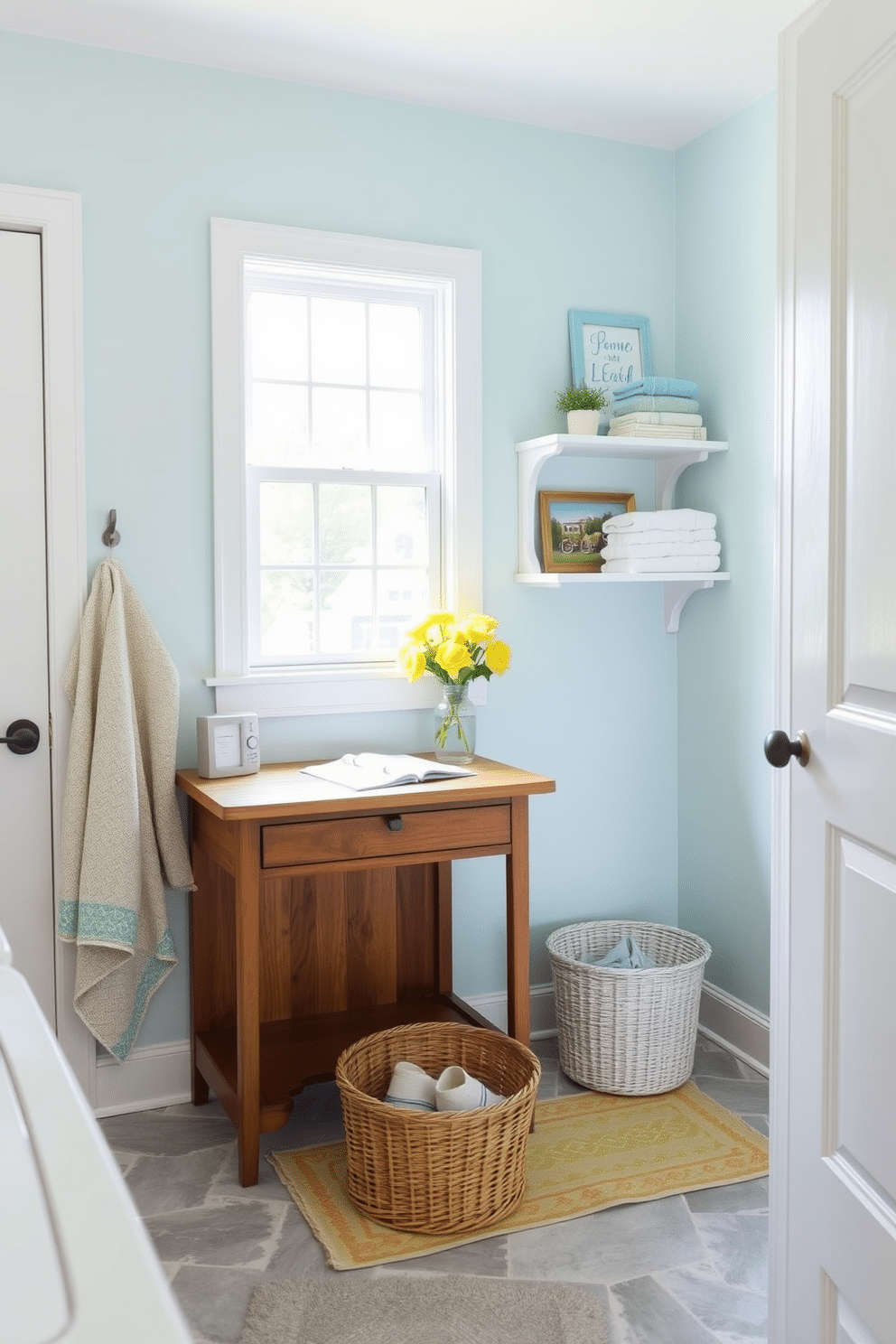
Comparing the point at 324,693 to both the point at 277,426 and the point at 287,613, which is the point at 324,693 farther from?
the point at 277,426

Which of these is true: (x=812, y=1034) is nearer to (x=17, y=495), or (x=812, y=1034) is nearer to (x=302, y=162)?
(x=17, y=495)

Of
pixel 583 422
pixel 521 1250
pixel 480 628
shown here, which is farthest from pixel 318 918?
pixel 583 422

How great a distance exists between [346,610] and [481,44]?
141 cm

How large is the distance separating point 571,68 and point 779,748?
199 centimetres

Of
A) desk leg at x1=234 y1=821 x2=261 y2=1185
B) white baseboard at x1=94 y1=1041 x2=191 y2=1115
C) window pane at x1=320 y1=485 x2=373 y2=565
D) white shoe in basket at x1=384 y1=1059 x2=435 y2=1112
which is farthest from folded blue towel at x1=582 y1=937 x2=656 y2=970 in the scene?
window pane at x1=320 y1=485 x2=373 y2=565

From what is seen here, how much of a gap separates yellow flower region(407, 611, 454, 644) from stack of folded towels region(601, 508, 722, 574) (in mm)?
516

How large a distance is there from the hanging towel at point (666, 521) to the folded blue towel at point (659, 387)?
1.06 ft

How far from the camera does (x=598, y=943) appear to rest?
3121 mm

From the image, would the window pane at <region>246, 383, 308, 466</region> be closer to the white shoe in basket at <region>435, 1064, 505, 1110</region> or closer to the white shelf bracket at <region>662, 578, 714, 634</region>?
the white shelf bracket at <region>662, 578, 714, 634</region>

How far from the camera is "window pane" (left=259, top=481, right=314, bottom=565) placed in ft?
9.41

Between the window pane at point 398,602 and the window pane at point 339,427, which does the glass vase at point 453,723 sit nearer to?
the window pane at point 398,602

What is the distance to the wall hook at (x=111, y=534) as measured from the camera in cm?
259

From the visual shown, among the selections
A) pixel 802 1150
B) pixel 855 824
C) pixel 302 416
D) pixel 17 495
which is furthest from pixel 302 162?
pixel 802 1150

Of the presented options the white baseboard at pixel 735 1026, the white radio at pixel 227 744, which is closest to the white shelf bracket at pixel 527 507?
the white radio at pixel 227 744
